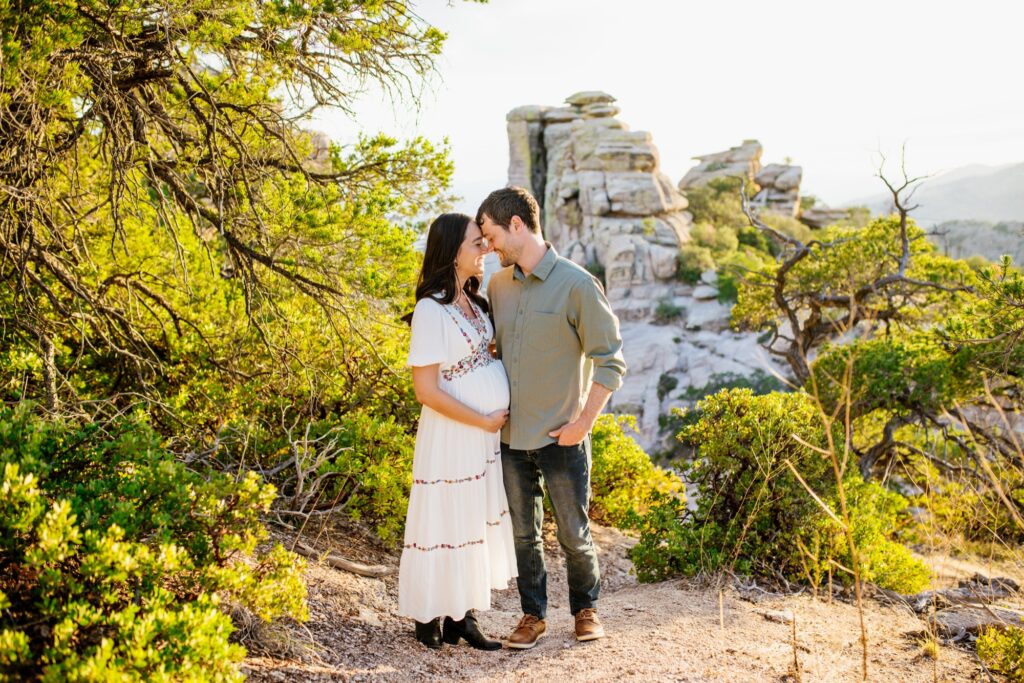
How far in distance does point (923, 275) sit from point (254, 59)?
11.2m

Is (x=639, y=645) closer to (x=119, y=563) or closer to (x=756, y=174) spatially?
(x=119, y=563)

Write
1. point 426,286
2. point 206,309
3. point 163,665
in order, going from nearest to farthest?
point 163,665, point 426,286, point 206,309

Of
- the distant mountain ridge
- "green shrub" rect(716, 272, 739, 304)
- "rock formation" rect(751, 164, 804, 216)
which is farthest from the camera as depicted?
the distant mountain ridge

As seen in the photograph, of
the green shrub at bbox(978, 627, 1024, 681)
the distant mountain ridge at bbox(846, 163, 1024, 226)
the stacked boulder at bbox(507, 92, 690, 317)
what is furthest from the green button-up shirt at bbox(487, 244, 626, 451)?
the distant mountain ridge at bbox(846, 163, 1024, 226)

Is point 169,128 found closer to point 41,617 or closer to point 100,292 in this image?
point 100,292

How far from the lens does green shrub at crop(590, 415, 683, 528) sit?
262 inches

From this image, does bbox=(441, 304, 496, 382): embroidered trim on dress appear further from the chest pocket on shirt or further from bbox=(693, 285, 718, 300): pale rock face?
bbox=(693, 285, 718, 300): pale rock face

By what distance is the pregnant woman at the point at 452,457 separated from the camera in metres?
3.65

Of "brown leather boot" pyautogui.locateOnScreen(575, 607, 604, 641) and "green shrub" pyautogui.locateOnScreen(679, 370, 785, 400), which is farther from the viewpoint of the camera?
"green shrub" pyautogui.locateOnScreen(679, 370, 785, 400)

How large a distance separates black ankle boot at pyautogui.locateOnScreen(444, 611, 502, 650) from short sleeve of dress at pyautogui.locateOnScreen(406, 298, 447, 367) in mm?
1309

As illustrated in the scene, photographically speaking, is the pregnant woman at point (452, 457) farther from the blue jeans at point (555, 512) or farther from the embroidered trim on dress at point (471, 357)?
the blue jeans at point (555, 512)

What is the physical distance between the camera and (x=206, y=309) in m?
6.54

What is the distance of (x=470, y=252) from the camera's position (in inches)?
146

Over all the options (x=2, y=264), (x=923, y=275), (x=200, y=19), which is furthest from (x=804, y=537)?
(x=923, y=275)
